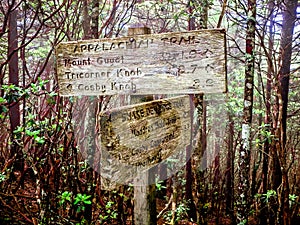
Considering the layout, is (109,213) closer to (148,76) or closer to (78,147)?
(78,147)

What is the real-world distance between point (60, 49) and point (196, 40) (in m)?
0.80

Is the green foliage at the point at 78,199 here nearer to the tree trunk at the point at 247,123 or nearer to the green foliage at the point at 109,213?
the green foliage at the point at 109,213

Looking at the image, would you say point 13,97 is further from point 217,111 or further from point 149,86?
point 217,111

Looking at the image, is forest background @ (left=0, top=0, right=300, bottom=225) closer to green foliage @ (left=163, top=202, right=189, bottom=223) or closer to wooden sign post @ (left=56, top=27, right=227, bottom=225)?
green foliage @ (left=163, top=202, right=189, bottom=223)

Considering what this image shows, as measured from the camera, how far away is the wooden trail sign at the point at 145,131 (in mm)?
1539

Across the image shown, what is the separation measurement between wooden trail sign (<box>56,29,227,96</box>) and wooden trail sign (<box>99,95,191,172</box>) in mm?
154

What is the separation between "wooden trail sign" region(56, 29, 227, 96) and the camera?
181 cm

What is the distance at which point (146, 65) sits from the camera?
1896 mm

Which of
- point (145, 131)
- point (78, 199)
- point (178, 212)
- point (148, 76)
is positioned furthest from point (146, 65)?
point (178, 212)

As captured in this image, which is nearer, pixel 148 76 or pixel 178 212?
pixel 148 76

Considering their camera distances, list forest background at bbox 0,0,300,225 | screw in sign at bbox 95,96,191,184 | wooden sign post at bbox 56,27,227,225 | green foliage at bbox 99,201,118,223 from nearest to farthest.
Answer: screw in sign at bbox 95,96,191,184 → wooden sign post at bbox 56,27,227,225 → forest background at bbox 0,0,300,225 → green foliage at bbox 99,201,118,223

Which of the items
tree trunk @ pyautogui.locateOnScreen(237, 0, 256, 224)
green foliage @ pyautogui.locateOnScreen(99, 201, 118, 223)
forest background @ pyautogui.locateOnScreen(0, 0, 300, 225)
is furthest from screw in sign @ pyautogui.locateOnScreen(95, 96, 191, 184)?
tree trunk @ pyautogui.locateOnScreen(237, 0, 256, 224)

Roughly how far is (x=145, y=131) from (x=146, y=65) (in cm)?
39

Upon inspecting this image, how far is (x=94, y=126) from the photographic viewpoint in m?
4.57
